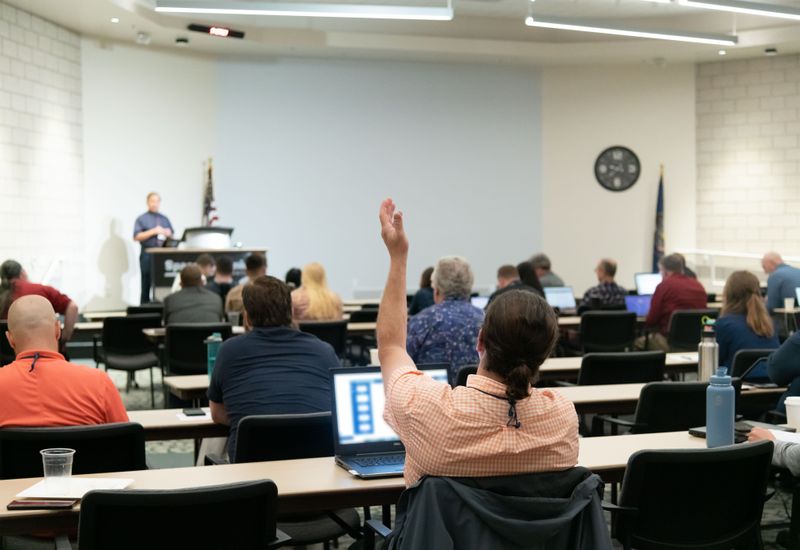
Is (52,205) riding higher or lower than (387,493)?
higher

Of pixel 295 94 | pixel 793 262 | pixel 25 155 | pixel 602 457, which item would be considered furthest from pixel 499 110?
pixel 602 457

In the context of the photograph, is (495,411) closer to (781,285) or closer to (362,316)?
(362,316)

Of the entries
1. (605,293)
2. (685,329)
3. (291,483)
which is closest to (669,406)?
(291,483)

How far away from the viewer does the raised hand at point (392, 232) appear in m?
A: 2.26

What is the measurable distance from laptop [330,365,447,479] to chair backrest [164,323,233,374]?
3.80m

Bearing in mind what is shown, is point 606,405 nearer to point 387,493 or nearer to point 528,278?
point 387,493

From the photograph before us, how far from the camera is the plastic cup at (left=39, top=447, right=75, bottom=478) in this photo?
2.78m

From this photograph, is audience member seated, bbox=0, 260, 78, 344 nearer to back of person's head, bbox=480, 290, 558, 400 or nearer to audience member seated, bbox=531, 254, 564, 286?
audience member seated, bbox=531, 254, 564, 286

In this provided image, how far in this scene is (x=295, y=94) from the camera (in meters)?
14.0

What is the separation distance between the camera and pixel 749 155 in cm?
1445

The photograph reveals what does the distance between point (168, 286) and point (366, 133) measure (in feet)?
14.1

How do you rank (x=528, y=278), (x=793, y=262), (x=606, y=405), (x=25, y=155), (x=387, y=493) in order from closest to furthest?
(x=387, y=493) < (x=606, y=405) < (x=528, y=278) < (x=25, y=155) < (x=793, y=262)

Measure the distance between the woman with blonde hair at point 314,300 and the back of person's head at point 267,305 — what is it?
11.2 ft

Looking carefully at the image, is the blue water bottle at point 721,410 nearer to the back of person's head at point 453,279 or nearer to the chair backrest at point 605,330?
the back of person's head at point 453,279
